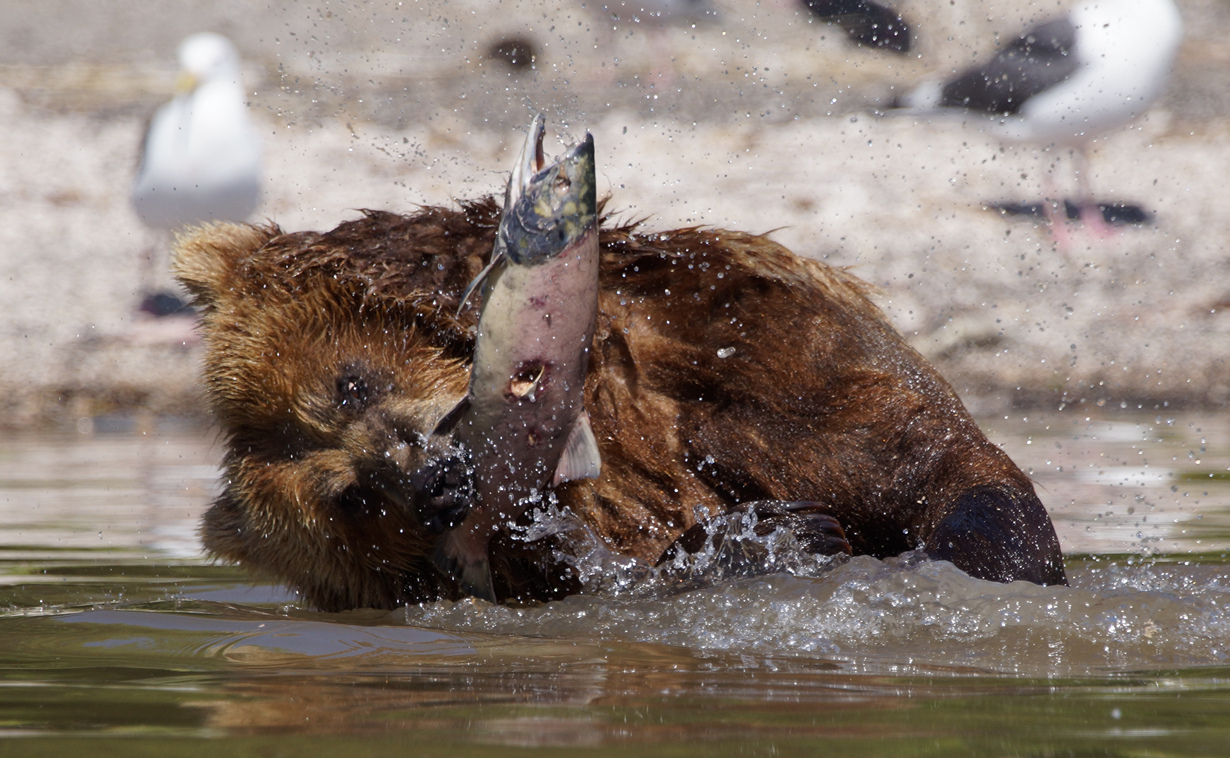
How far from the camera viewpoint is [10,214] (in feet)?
36.9

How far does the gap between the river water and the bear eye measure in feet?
1.87

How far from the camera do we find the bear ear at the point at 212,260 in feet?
13.0

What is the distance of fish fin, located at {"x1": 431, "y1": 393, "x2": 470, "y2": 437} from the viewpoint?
3348mm

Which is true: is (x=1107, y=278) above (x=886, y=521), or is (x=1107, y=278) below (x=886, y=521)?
above

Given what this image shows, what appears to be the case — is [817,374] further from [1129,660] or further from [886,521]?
[1129,660]

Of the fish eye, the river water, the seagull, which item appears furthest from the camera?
the seagull

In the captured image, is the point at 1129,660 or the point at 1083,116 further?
the point at 1083,116

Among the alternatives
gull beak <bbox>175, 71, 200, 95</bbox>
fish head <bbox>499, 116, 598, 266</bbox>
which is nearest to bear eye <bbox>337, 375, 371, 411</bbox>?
fish head <bbox>499, 116, 598, 266</bbox>

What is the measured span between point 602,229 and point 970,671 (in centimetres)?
187

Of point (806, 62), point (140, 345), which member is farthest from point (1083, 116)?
point (140, 345)

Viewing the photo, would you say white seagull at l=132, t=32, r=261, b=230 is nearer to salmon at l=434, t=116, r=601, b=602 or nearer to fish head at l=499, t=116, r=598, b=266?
salmon at l=434, t=116, r=601, b=602

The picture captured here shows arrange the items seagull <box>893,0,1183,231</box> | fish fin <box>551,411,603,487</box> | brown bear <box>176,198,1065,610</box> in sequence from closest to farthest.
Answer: fish fin <box>551,411,603,487</box> → brown bear <box>176,198,1065,610</box> → seagull <box>893,0,1183,231</box>

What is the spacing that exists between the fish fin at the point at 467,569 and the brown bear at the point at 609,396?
0.42ft

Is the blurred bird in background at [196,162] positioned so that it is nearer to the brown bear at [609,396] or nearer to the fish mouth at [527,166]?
the brown bear at [609,396]
